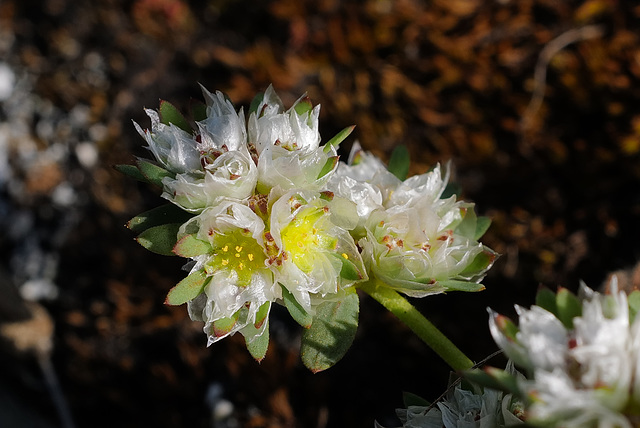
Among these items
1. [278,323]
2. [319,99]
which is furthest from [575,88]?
[278,323]

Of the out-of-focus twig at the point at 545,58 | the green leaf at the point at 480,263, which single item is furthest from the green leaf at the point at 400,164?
the out-of-focus twig at the point at 545,58

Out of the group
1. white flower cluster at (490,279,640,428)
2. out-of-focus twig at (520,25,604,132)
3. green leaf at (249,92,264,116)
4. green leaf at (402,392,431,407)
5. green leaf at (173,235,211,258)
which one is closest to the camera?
white flower cluster at (490,279,640,428)

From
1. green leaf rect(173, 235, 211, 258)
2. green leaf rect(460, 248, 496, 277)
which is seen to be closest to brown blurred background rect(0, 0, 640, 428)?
green leaf rect(460, 248, 496, 277)

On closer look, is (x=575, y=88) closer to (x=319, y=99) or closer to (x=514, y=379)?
(x=319, y=99)

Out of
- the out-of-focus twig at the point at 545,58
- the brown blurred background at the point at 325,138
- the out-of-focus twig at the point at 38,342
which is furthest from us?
the out-of-focus twig at the point at 38,342

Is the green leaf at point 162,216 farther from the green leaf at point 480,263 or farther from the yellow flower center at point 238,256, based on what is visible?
the green leaf at point 480,263

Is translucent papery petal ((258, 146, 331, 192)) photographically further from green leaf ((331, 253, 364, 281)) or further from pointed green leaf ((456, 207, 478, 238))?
pointed green leaf ((456, 207, 478, 238))
